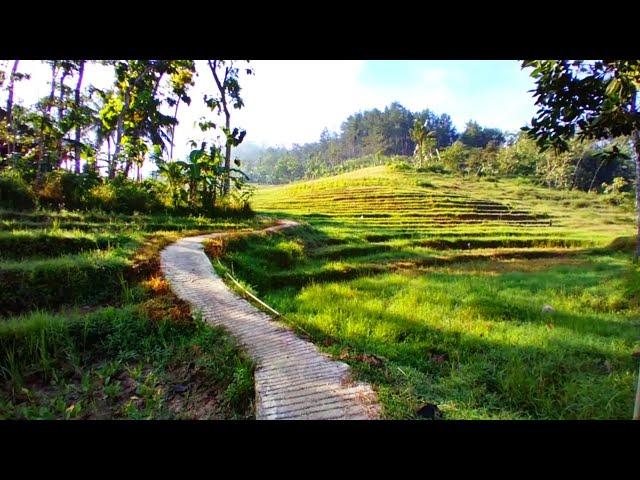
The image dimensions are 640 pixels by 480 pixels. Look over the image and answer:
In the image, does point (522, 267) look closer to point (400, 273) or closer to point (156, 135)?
point (400, 273)

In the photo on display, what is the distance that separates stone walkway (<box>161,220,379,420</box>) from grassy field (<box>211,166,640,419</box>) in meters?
0.18

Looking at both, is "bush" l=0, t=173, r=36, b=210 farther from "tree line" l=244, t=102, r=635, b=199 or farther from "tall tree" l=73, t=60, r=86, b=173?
"tree line" l=244, t=102, r=635, b=199

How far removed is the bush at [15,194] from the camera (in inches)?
308

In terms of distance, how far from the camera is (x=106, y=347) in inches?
128

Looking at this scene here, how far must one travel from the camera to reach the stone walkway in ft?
7.23

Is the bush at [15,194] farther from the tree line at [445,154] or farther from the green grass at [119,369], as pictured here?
the tree line at [445,154]

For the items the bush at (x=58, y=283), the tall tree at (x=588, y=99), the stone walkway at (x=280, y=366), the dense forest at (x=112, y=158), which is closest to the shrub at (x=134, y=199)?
the dense forest at (x=112, y=158)

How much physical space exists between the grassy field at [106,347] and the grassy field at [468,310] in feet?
3.36

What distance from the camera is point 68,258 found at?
4.72 m

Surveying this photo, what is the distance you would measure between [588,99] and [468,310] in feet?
10.9

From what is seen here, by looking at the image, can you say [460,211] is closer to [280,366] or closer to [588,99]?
[588,99]

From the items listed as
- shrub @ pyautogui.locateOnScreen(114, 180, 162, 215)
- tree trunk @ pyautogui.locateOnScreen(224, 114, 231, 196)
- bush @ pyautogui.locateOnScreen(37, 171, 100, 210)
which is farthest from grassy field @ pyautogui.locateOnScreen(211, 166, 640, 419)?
bush @ pyautogui.locateOnScreen(37, 171, 100, 210)

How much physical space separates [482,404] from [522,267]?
23.8 ft

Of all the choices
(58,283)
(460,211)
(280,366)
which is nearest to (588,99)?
(280,366)
